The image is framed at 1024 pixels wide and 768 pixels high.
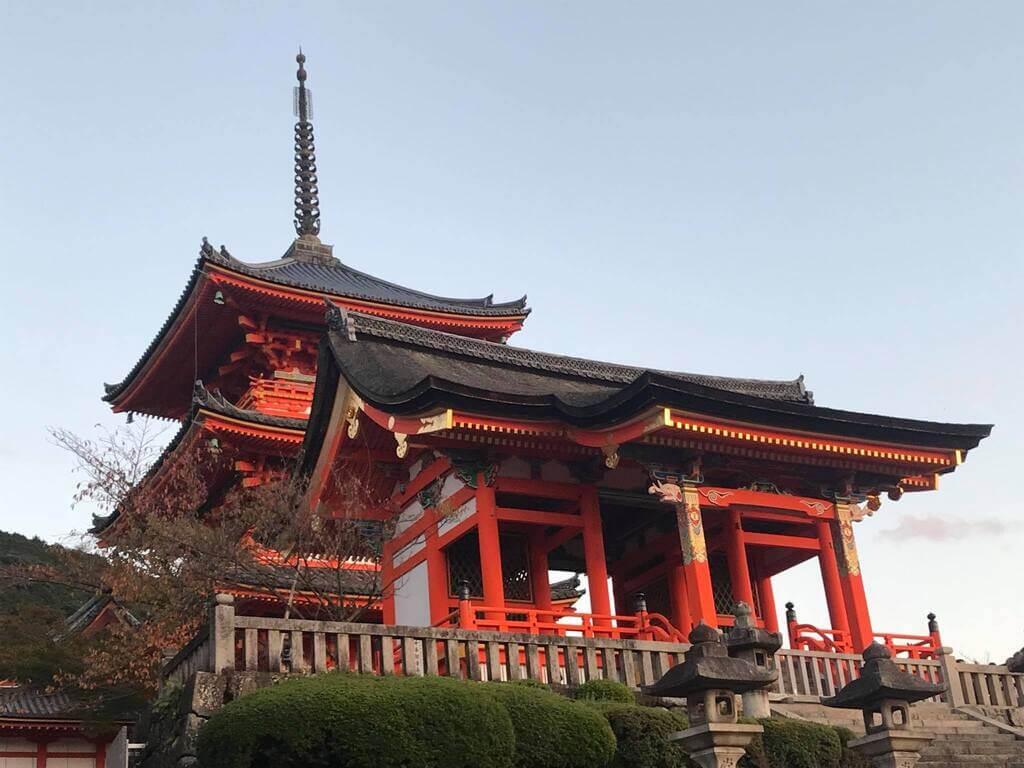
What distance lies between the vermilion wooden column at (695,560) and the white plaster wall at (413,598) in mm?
4155

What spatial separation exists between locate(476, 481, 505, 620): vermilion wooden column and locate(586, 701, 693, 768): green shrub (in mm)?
4492

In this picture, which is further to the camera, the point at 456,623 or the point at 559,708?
the point at 456,623

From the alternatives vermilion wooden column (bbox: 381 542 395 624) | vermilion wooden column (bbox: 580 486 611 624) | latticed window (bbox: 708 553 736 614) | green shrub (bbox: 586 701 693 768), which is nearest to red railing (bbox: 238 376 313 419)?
vermilion wooden column (bbox: 381 542 395 624)

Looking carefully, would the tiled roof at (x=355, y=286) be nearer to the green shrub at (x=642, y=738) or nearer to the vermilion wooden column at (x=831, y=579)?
the vermilion wooden column at (x=831, y=579)

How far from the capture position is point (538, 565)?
1972 cm

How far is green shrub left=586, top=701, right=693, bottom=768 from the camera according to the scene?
1215 centimetres

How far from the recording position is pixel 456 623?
690 inches

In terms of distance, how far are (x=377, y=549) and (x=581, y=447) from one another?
4.62 m

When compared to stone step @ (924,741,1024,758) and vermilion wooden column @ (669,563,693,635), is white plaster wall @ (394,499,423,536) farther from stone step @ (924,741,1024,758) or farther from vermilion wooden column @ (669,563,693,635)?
stone step @ (924,741,1024,758)

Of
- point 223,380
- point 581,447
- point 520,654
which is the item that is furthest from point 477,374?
point 223,380

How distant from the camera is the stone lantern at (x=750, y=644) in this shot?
13.2 meters

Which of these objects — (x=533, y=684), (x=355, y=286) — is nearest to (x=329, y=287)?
(x=355, y=286)

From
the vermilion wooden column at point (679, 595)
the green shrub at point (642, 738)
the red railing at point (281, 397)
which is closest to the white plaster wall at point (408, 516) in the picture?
the vermilion wooden column at point (679, 595)

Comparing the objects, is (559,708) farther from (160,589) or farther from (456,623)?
(160,589)
